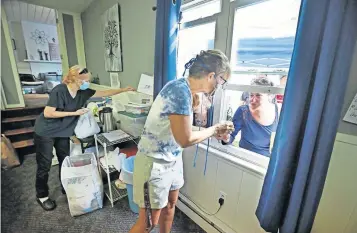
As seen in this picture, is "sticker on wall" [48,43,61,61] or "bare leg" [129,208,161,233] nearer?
"bare leg" [129,208,161,233]

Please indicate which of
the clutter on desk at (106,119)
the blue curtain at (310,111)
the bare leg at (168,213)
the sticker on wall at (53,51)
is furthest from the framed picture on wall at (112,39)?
the sticker on wall at (53,51)

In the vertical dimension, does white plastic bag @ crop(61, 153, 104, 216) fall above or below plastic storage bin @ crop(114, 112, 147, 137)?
below

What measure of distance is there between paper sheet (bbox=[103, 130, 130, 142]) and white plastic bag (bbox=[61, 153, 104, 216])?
0.28 metres

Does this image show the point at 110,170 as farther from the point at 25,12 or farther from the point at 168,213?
the point at 25,12

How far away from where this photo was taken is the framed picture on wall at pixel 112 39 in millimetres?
2315

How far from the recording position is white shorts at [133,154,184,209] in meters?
0.97

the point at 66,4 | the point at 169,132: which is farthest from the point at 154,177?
the point at 66,4

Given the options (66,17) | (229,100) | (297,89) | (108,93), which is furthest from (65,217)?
(66,17)

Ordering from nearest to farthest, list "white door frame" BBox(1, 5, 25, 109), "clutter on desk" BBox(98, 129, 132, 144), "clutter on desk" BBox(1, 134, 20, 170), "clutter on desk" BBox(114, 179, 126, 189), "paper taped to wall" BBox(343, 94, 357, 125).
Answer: "clutter on desk" BBox(1, 134, 20, 170) → "paper taped to wall" BBox(343, 94, 357, 125) → "clutter on desk" BBox(98, 129, 132, 144) → "clutter on desk" BBox(114, 179, 126, 189) → "white door frame" BBox(1, 5, 25, 109)

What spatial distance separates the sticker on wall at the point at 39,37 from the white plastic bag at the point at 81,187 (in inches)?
235

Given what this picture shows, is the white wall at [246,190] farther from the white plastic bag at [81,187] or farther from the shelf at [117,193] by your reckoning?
the white plastic bag at [81,187]

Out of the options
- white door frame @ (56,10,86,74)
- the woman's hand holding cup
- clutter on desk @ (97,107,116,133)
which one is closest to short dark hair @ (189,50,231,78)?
the woman's hand holding cup

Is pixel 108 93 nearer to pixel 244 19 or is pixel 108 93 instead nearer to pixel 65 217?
pixel 65 217

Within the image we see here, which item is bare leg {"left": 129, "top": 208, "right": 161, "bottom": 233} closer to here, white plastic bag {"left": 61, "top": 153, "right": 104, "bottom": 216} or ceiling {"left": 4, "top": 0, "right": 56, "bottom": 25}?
white plastic bag {"left": 61, "top": 153, "right": 104, "bottom": 216}
